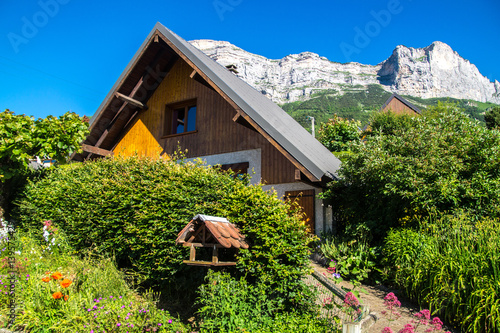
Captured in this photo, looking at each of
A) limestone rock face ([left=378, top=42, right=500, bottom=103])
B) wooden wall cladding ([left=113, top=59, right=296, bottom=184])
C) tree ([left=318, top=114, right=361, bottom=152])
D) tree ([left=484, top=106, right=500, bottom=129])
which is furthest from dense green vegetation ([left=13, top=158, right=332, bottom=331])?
limestone rock face ([left=378, top=42, right=500, bottom=103])

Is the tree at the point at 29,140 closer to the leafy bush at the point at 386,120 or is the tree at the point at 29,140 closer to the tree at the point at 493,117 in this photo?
the leafy bush at the point at 386,120

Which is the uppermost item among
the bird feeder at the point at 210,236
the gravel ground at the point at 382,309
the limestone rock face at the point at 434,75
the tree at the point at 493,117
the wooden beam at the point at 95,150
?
the limestone rock face at the point at 434,75

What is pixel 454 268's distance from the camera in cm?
614

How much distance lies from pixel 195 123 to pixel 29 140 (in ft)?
17.8

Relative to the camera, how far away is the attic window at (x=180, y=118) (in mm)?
13594

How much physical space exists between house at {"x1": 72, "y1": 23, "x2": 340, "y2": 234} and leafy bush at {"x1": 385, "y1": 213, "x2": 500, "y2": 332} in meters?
3.15

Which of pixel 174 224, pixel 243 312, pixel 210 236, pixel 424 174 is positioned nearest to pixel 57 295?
pixel 174 224

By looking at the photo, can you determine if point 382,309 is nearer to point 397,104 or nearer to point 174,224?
point 174,224

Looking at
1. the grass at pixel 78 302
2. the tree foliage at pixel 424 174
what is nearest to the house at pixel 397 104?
the tree foliage at pixel 424 174

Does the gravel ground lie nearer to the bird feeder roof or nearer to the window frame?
the bird feeder roof

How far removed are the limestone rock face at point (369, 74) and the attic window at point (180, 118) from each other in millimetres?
114461

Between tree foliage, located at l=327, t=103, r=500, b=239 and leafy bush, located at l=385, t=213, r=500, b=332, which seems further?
tree foliage, located at l=327, t=103, r=500, b=239

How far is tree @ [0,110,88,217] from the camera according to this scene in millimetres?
9281

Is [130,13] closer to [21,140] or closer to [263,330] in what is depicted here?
[21,140]
